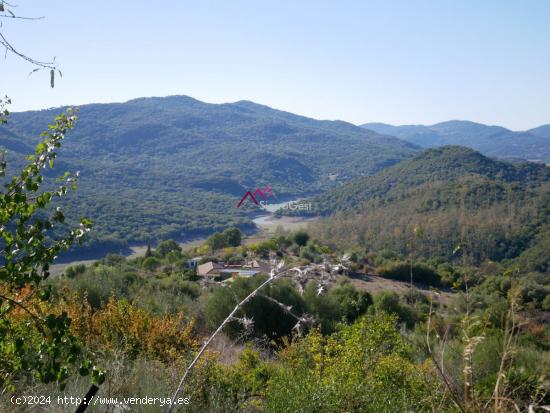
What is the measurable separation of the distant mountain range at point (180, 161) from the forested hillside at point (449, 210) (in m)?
15.3

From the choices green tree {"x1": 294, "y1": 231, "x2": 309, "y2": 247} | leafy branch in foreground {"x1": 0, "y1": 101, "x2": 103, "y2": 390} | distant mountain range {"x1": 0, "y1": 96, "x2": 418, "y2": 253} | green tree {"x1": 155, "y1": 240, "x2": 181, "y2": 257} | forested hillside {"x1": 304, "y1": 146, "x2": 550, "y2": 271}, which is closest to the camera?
leafy branch in foreground {"x1": 0, "y1": 101, "x2": 103, "y2": 390}

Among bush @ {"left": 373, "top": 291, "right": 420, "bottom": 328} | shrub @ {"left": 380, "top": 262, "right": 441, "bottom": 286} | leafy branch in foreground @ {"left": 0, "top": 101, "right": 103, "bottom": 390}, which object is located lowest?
shrub @ {"left": 380, "top": 262, "right": 441, "bottom": 286}

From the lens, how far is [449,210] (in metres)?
45.9

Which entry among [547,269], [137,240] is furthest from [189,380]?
[137,240]

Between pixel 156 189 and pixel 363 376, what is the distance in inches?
3649

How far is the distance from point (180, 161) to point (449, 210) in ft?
272

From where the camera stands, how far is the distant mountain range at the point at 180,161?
222 ft

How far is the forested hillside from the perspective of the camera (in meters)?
38.7

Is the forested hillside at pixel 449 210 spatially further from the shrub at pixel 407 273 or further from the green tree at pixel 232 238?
the green tree at pixel 232 238

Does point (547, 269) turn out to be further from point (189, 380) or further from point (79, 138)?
point (79, 138)

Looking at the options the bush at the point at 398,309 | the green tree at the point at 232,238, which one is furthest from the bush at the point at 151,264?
the bush at the point at 398,309

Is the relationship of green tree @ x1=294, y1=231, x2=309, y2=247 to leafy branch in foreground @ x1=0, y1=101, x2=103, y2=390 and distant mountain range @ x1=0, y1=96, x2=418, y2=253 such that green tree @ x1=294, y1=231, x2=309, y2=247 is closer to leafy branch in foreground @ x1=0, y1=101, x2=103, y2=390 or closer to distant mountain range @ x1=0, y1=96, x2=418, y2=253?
distant mountain range @ x1=0, y1=96, x2=418, y2=253

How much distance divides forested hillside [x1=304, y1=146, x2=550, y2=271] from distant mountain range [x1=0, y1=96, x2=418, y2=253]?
50.3 feet

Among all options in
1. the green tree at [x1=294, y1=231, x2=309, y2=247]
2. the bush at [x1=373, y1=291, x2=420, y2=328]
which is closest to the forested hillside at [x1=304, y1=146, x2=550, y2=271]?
the green tree at [x1=294, y1=231, x2=309, y2=247]
